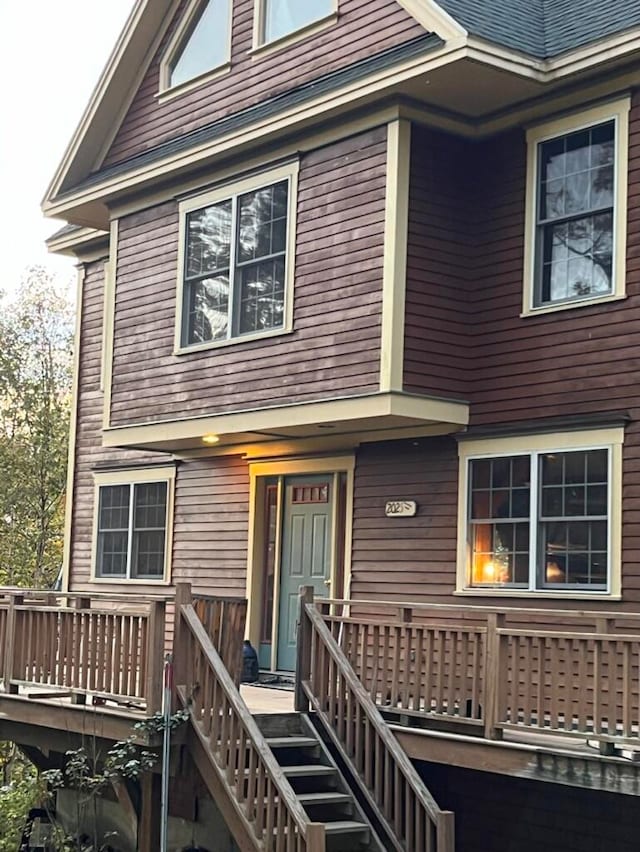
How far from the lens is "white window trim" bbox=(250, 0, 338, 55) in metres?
13.4

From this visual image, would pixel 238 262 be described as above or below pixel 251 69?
below

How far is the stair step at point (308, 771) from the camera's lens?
10.5 meters

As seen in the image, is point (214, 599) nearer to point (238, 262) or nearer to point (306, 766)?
point (306, 766)

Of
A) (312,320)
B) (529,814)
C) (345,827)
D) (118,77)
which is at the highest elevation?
(118,77)

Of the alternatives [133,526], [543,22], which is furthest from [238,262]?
[133,526]

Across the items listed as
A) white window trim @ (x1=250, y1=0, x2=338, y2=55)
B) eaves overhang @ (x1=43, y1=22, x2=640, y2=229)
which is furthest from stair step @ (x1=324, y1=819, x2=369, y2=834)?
white window trim @ (x1=250, y1=0, x2=338, y2=55)

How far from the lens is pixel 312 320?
13.0m

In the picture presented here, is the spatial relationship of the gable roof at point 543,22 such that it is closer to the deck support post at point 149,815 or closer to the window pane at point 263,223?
the window pane at point 263,223

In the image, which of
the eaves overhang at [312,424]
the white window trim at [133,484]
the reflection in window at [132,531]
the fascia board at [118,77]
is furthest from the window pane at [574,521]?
the fascia board at [118,77]

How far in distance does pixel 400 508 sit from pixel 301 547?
199 centimetres

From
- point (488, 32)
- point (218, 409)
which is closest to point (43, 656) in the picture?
point (218, 409)

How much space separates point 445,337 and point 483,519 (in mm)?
1783

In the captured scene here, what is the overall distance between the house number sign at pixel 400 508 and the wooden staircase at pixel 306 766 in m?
2.13

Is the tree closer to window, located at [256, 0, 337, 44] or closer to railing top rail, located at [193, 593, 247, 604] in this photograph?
window, located at [256, 0, 337, 44]
